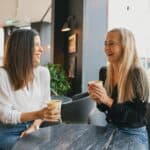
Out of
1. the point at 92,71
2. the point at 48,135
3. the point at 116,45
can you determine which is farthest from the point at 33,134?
the point at 92,71

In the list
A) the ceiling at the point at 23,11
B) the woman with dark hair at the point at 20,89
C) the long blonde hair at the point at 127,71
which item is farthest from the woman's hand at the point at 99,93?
the ceiling at the point at 23,11

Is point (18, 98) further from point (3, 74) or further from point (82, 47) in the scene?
point (82, 47)

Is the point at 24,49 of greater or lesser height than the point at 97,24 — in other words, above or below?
below

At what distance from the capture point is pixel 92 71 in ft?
15.6

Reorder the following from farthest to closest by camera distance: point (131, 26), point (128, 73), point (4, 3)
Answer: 1. point (4, 3)
2. point (131, 26)
3. point (128, 73)

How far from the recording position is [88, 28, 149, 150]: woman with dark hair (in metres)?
1.85

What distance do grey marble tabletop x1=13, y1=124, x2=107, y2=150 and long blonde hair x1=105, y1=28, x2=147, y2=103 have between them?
0.29m

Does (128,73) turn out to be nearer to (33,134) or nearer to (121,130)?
(121,130)

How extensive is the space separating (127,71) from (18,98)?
759 mm

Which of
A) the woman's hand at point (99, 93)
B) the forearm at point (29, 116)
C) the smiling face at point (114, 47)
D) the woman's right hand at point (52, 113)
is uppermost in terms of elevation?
the smiling face at point (114, 47)

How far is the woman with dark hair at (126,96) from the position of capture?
1.85 meters

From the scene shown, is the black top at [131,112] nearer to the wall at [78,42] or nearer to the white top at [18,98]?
the white top at [18,98]

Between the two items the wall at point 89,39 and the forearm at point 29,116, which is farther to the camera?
the wall at point 89,39

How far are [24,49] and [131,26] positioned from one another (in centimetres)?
362
